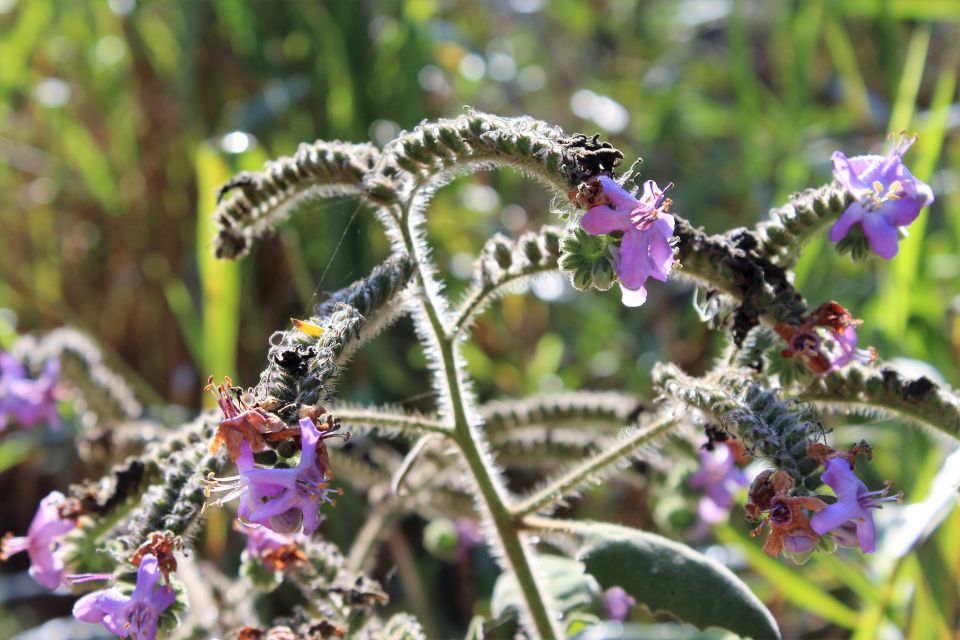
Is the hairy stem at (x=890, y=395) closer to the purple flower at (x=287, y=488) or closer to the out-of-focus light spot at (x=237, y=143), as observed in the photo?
the purple flower at (x=287, y=488)

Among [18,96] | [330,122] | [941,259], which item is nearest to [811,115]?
[941,259]

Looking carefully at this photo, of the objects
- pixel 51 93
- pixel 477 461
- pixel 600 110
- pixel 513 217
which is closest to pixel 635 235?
pixel 477 461

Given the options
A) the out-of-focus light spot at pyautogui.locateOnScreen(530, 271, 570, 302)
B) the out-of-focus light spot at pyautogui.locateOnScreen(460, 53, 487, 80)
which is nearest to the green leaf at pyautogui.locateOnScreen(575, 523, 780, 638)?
the out-of-focus light spot at pyautogui.locateOnScreen(530, 271, 570, 302)

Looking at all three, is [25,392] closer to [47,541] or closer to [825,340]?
[47,541]

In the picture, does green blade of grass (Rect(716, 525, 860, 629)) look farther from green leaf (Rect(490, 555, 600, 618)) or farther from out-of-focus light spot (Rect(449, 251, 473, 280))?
out-of-focus light spot (Rect(449, 251, 473, 280))

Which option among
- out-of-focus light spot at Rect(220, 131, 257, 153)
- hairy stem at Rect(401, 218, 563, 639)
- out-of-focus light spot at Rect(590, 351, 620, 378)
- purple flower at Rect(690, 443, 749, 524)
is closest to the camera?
Result: hairy stem at Rect(401, 218, 563, 639)

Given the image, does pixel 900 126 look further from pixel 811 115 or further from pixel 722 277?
pixel 722 277

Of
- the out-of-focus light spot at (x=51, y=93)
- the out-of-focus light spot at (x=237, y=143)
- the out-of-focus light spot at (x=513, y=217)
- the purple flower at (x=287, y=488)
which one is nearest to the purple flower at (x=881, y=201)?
the purple flower at (x=287, y=488)
